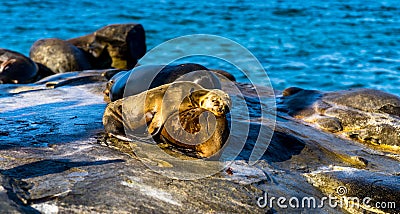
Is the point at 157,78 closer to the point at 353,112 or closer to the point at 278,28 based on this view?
the point at 353,112

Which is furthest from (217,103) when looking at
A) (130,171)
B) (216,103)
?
(130,171)

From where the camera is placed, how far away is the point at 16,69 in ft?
32.6

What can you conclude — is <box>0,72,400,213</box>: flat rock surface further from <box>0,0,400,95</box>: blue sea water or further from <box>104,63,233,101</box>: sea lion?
<box>0,0,400,95</box>: blue sea water

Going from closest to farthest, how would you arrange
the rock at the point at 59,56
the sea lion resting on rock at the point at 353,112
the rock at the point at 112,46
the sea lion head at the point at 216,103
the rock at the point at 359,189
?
the rock at the point at 359,189 → the sea lion head at the point at 216,103 → the sea lion resting on rock at the point at 353,112 → the rock at the point at 59,56 → the rock at the point at 112,46

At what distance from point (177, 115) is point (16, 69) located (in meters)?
6.00

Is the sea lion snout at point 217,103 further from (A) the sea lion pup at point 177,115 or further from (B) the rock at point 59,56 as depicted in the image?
(B) the rock at point 59,56

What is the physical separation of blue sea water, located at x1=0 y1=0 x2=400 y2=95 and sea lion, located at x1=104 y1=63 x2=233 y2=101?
5.87 m

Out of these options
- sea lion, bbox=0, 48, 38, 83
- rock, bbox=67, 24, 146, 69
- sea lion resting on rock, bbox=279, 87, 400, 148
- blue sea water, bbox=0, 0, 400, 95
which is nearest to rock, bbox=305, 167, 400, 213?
sea lion resting on rock, bbox=279, 87, 400, 148

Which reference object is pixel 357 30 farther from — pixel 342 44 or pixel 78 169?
pixel 78 169

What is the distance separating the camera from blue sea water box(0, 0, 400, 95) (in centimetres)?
1245

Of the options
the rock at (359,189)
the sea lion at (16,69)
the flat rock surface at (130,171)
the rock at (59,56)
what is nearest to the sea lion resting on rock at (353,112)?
the flat rock surface at (130,171)

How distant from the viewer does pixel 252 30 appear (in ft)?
51.9

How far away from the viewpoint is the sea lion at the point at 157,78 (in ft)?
16.8

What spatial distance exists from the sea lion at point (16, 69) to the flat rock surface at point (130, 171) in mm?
3918
